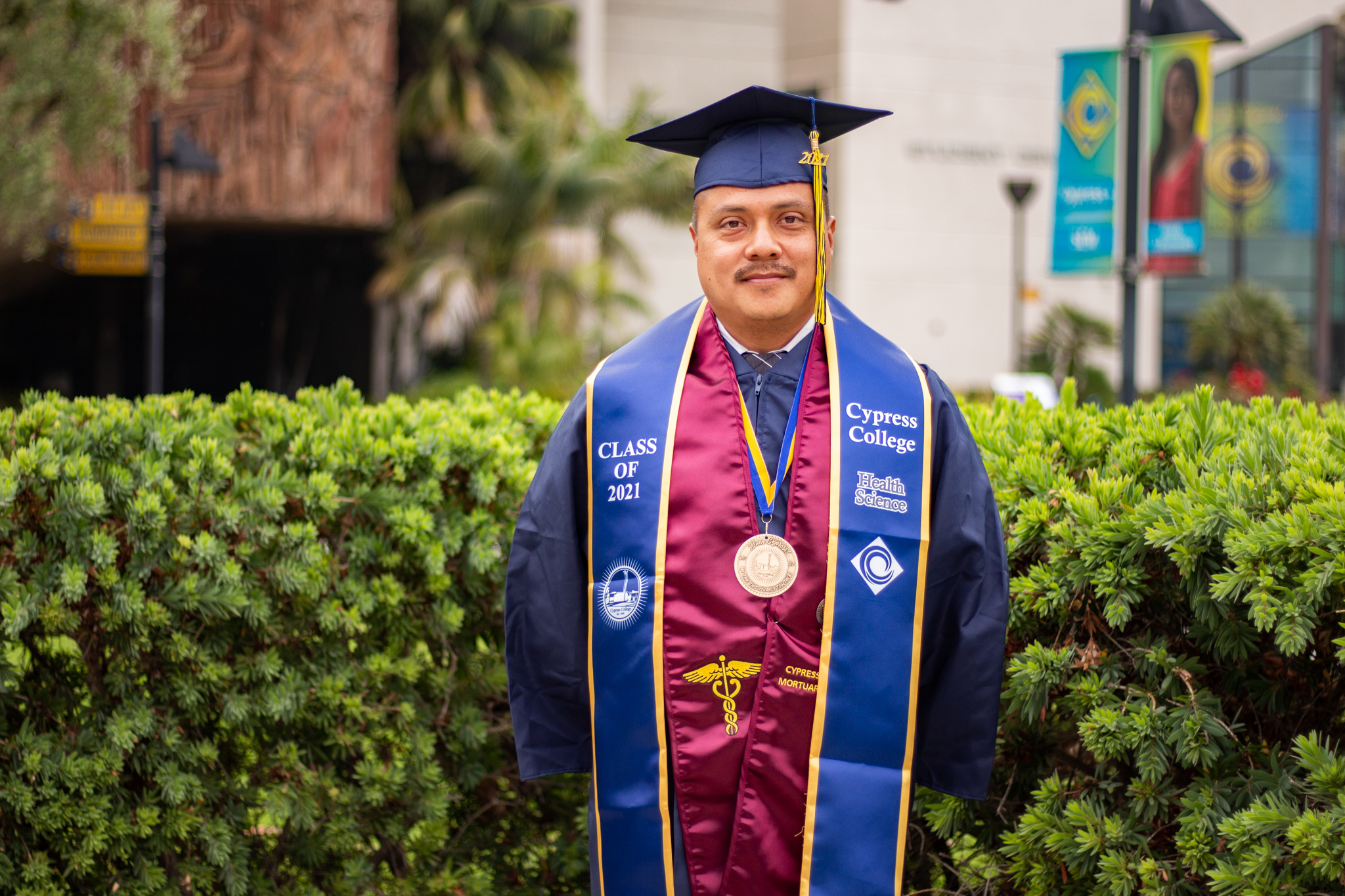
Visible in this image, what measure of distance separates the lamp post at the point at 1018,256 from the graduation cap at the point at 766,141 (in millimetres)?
20667

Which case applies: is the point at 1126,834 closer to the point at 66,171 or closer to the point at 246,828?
the point at 246,828

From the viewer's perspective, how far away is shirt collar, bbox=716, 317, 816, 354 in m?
2.75

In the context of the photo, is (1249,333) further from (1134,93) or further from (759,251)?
(759,251)

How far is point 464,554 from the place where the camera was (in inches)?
141

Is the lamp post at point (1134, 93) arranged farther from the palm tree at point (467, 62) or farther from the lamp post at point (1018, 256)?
the palm tree at point (467, 62)

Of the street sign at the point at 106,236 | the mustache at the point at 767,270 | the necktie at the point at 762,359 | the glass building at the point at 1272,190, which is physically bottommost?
the necktie at the point at 762,359

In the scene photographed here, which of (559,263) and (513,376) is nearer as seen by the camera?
(513,376)

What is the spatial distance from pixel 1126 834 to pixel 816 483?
1.04 metres

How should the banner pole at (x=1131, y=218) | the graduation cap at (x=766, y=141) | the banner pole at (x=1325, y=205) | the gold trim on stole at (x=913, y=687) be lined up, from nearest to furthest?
the gold trim on stole at (x=913, y=687) → the graduation cap at (x=766, y=141) → the banner pole at (x=1131, y=218) → the banner pole at (x=1325, y=205)

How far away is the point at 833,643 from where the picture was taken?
250 cm

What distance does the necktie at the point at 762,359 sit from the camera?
2750 mm

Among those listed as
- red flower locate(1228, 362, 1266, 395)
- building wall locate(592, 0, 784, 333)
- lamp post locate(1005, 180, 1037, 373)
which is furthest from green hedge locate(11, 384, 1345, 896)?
building wall locate(592, 0, 784, 333)

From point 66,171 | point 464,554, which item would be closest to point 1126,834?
point 464,554

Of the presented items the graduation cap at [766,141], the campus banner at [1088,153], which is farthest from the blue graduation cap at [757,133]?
the campus banner at [1088,153]
